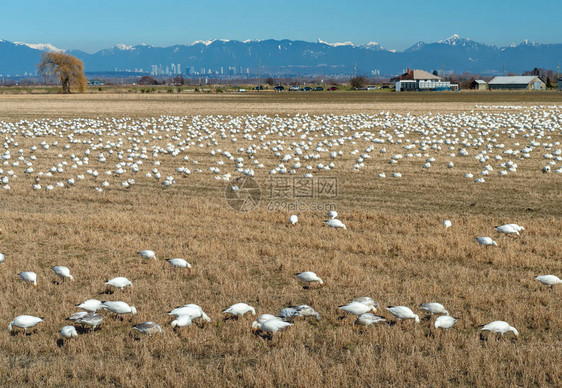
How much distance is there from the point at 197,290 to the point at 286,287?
1.40 m

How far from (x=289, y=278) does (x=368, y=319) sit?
2256 millimetres

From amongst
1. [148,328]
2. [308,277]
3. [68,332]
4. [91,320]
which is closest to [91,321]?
[91,320]

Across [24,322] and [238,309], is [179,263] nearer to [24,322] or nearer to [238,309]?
[238,309]

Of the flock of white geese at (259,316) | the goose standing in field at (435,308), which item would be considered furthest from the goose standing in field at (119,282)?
the goose standing in field at (435,308)

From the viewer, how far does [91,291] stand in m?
8.87

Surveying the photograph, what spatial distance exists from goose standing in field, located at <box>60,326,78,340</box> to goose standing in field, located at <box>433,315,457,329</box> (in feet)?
15.1

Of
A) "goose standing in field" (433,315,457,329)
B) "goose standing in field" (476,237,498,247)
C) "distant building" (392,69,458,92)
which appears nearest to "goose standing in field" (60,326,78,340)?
"goose standing in field" (433,315,457,329)

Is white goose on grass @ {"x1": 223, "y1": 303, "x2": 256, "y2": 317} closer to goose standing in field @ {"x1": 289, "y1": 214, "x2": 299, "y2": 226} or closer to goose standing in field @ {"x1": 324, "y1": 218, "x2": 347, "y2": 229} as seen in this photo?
goose standing in field @ {"x1": 324, "y1": 218, "x2": 347, "y2": 229}

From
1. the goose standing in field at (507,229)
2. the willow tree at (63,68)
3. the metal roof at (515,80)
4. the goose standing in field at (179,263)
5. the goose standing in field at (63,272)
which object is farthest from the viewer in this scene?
the metal roof at (515,80)

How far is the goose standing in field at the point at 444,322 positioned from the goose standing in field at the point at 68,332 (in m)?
4.60

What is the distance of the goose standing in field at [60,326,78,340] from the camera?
7.18 m

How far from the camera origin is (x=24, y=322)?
24.0 ft

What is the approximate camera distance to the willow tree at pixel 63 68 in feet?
330

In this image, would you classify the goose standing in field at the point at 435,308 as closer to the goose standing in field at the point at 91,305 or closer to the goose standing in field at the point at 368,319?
the goose standing in field at the point at 368,319
